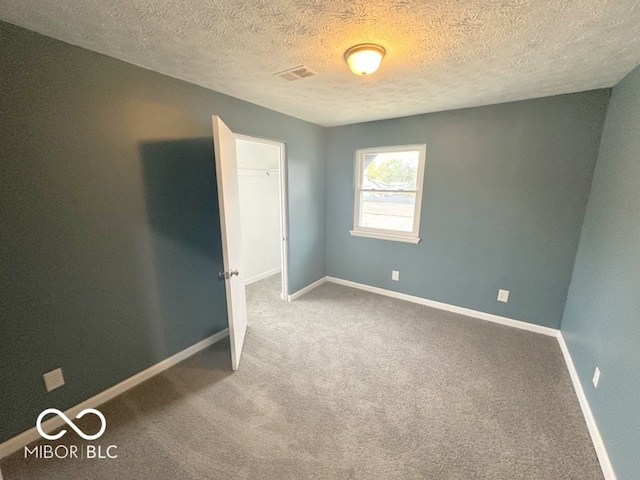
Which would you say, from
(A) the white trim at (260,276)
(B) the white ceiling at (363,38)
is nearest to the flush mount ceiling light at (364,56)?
(B) the white ceiling at (363,38)

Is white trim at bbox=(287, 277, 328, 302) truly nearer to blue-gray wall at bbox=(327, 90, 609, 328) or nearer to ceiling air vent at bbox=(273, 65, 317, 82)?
blue-gray wall at bbox=(327, 90, 609, 328)

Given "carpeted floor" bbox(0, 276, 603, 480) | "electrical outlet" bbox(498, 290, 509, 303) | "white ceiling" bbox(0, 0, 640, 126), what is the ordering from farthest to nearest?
"electrical outlet" bbox(498, 290, 509, 303)
"carpeted floor" bbox(0, 276, 603, 480)
"white ceiling" bbox(0, 0, 640, 126)

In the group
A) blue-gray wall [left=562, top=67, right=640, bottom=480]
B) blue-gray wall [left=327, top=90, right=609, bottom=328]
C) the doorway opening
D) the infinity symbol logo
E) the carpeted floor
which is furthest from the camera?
the doorway opening

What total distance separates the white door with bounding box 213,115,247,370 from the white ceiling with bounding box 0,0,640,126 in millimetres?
465

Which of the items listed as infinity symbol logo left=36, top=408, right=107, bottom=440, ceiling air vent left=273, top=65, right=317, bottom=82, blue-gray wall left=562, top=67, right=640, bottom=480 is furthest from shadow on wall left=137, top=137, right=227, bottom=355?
blue-gray wall left=562, top=67, right=640, bottom=480

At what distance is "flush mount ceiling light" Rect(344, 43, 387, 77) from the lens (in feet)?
4.66

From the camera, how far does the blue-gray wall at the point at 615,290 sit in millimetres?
1298

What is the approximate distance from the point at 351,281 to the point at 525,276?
81.7 inches

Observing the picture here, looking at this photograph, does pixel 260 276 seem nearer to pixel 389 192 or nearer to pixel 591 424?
pixel 389 192

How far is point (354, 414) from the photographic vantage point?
1734 mm

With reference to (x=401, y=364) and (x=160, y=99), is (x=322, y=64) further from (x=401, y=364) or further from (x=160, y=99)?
(x=401, y=364)

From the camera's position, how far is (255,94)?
7.53ft

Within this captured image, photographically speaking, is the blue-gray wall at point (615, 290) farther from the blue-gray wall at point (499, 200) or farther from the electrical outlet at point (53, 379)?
the electrical outlet at point (53, 379)

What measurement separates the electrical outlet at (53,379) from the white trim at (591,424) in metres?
3.14
